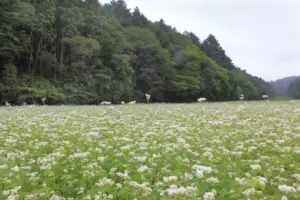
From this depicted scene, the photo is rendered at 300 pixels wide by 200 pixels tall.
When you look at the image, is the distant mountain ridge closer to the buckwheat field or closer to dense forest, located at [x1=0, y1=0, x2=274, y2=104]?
dense forest, located at [x1=0, y1=0, x2=274, y2=104]

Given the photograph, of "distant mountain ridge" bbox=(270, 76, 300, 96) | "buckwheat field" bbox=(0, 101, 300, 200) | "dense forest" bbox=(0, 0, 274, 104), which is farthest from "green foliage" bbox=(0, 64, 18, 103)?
"distant mountain ridge" bbox=(270, 76, 300, 96)

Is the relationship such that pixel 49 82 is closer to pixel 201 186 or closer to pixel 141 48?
pixel 141 48

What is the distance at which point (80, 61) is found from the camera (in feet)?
123

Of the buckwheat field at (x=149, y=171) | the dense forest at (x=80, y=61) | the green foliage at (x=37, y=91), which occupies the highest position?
the dense forest at (x=80, y=61)

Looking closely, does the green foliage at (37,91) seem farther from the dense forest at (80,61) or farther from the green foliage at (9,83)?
the green foliage at (9,83)

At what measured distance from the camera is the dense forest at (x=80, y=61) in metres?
30.3

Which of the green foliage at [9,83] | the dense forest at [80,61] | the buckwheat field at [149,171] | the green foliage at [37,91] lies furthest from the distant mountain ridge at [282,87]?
the buckwheat field at [149,171]

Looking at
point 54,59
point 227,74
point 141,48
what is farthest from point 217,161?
point 227,74

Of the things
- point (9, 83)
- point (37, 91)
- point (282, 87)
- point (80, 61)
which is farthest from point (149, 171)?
point (282, 87)

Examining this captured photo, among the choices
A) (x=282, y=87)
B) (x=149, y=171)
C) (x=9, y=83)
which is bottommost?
(x=149, y=171)

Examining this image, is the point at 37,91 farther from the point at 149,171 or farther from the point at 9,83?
the point at 149,171

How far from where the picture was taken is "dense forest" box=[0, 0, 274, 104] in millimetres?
30297

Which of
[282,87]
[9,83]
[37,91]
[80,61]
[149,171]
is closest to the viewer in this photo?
[149,171]

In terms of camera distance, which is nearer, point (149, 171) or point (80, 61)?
point (149, 171)
